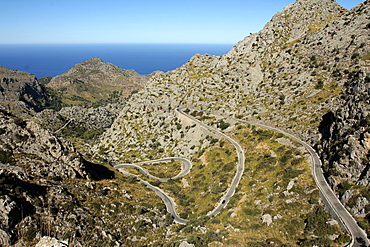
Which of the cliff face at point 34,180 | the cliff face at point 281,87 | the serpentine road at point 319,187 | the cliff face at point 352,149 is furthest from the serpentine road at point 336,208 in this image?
the cliff face at point 34,180

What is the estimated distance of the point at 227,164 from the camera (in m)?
62.8

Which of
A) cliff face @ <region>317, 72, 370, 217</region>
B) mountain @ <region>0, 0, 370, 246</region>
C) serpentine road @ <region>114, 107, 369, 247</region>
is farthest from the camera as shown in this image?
cliff face @ <region>317, 72, 370, 217</region>

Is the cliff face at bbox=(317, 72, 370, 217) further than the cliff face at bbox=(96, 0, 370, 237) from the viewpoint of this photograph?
No

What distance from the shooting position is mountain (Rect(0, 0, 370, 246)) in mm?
32125

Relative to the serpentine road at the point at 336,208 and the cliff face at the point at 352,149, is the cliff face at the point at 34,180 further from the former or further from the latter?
the cliff face at the point at 352,149

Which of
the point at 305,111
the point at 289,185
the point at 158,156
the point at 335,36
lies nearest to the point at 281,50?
the point at 335,36

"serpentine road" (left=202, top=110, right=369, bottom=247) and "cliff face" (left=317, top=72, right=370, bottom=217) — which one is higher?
"cliff face" (left=317, top=72, right=370, bottom=217)

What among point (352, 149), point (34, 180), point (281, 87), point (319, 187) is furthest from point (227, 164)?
point (281, 87)

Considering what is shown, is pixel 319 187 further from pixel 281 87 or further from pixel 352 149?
pixel 281 87

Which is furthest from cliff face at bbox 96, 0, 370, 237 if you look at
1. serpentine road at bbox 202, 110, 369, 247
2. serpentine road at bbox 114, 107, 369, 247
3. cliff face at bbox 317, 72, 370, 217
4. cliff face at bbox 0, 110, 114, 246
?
cliff face at bbox 0, 110, 114, 246

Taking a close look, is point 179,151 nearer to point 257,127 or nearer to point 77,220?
point 257,127

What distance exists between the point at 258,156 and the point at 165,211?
28848mm

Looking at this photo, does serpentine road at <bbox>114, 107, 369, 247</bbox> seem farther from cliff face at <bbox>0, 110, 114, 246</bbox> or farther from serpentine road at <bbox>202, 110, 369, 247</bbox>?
cliff face at <bbox>0, 110, 114, 246</bbox>

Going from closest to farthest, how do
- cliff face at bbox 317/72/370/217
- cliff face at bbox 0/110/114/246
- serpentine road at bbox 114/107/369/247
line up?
cliff face at bbox 0/110/114/246
serpentine road at bbox 114/107/369/247
cliff face at bbox 317/72/370/217
